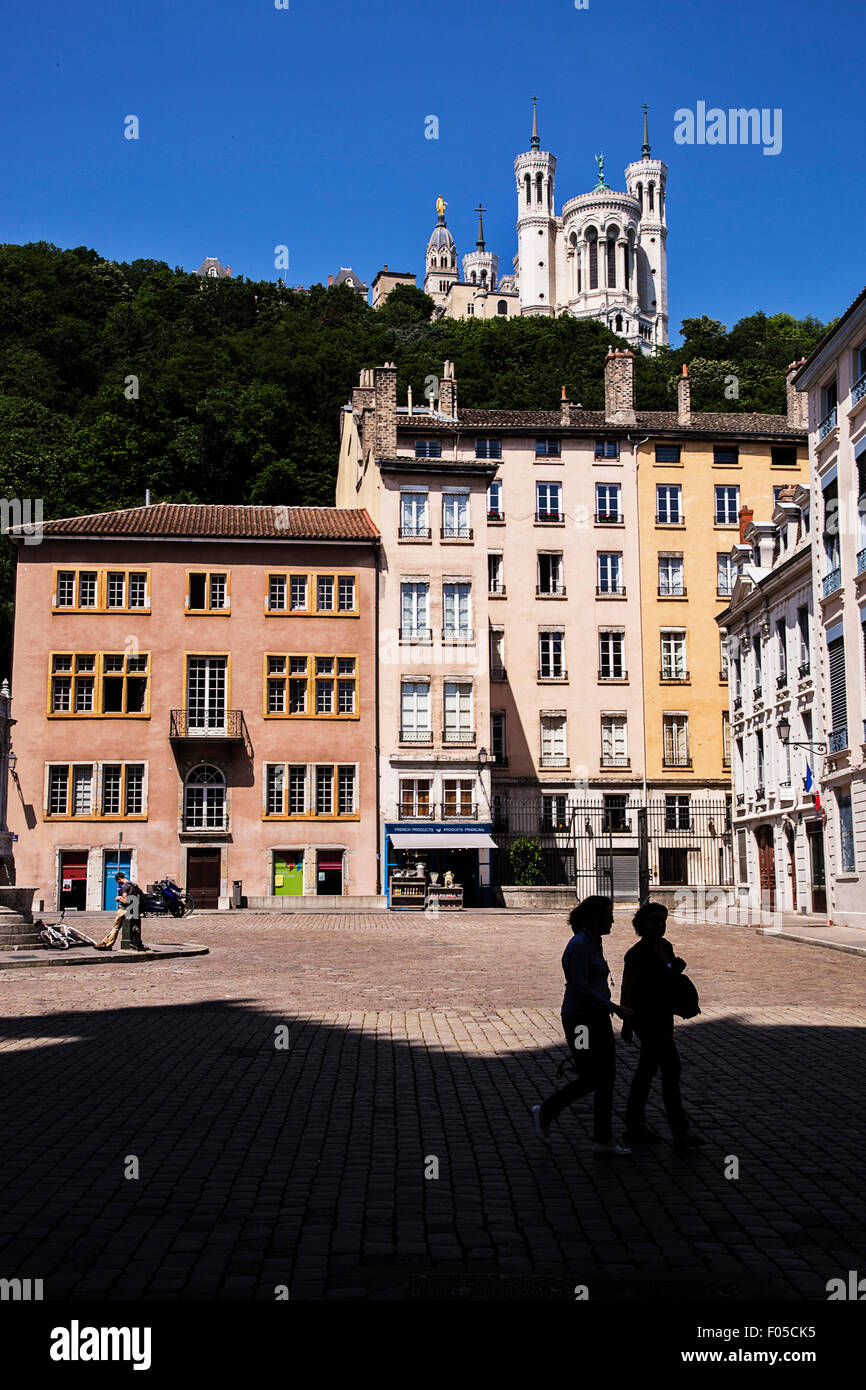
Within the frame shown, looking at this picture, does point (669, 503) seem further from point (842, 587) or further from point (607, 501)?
point (842, 587)

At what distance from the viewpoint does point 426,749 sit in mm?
53250

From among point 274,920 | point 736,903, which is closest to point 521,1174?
point 274,920

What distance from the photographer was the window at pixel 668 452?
62503 mm

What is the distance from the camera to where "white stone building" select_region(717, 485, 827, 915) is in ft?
140

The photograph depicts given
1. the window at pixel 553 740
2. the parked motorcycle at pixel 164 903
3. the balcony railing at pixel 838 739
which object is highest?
the window at pixel 553 740

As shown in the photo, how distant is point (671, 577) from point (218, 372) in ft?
111

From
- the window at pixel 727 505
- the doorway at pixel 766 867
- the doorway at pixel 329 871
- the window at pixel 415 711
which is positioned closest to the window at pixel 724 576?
the window at pixel 727 505

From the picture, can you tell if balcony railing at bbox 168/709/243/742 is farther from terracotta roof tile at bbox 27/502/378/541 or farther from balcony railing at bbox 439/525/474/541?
balcony railing at bbox 439/525/474/541

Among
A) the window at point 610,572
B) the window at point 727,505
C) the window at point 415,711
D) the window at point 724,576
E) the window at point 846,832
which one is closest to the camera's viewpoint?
the window at point 846,832

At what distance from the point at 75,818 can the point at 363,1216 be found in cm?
4507

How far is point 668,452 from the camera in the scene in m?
62.7

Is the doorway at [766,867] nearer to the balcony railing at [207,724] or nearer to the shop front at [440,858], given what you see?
the shop front at [440,858]

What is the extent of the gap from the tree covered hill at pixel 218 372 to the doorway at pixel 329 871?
20.5 metres

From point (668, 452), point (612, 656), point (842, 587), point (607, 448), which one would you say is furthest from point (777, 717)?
point (607, 448)
